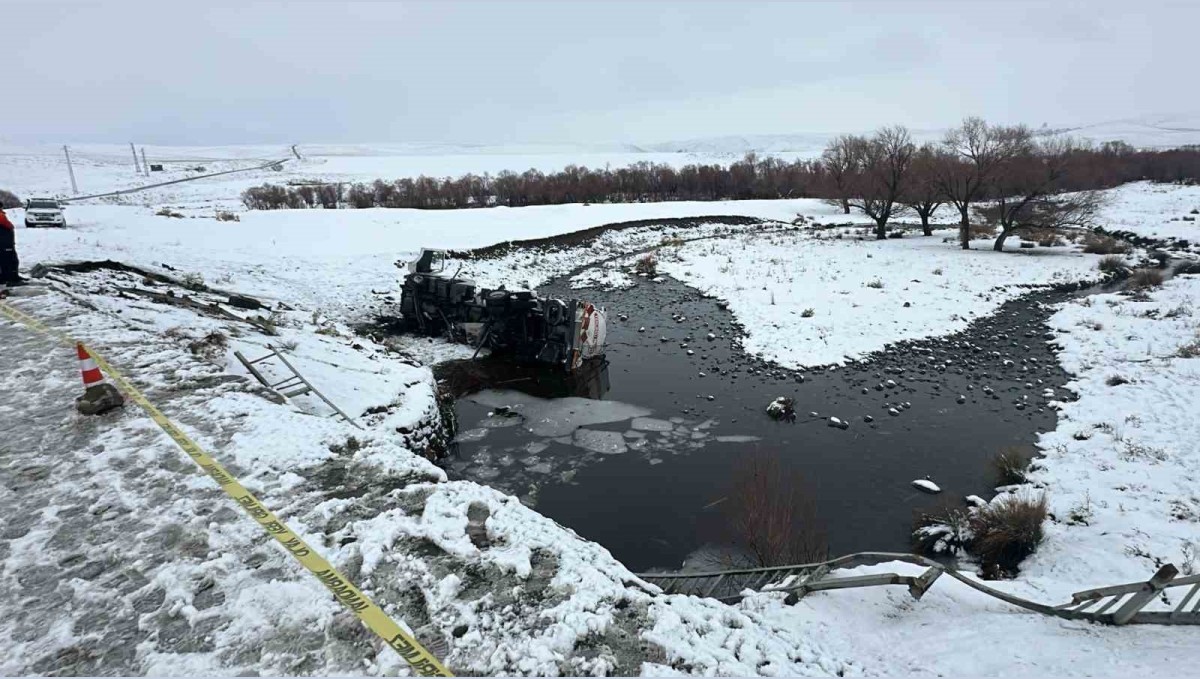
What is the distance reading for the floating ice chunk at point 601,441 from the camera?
1096 centimetres

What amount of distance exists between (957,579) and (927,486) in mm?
4350

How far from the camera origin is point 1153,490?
8219mm

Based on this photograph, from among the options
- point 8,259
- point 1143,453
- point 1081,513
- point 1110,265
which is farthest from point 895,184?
point 8,259

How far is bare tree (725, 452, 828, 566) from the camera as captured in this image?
281 inches

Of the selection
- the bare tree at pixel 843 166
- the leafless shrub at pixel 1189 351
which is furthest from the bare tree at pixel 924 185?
the leafless shrub at pixel 1189 351

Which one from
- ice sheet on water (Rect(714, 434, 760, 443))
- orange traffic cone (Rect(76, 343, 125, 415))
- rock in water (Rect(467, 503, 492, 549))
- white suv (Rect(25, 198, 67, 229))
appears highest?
white suv (Rect(25, 198, 67, 229))

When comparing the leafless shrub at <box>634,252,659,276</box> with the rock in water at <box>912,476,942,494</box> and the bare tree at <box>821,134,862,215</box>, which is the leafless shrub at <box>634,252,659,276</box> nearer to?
the bare tree at <box>821,134,862,215</box>

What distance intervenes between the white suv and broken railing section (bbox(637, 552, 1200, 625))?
30.9m

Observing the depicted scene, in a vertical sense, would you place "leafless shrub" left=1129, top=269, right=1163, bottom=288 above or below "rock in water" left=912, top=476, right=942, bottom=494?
above

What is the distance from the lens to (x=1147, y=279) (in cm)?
2083

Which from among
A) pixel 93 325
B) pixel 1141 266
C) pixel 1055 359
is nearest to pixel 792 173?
pixel 1141 266

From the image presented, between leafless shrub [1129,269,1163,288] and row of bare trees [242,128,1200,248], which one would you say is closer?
leafless shrub [1129,269,1163,288]

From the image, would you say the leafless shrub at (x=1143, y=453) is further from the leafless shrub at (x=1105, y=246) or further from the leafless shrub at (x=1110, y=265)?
the leafless shrub at (x=1105, y=246)

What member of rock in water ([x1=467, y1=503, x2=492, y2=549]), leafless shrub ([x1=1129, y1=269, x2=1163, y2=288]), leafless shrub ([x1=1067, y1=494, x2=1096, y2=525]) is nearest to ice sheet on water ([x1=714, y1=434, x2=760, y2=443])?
leafless shrub ([x1=1067, y1=494, x2=1096, y2=525])
